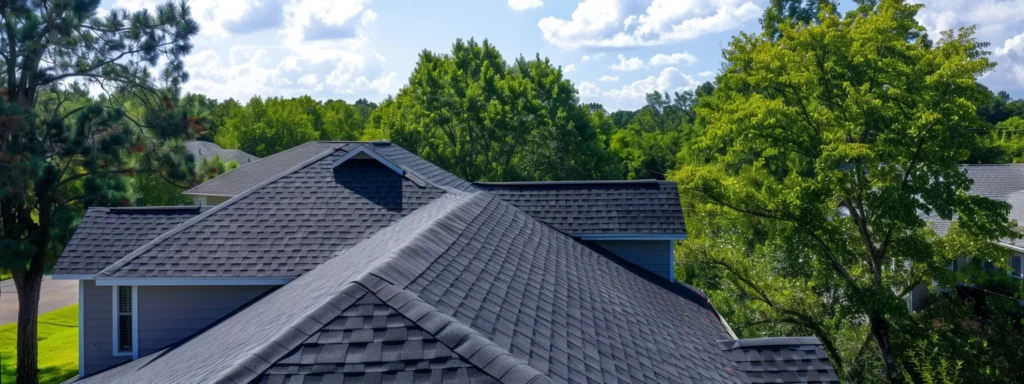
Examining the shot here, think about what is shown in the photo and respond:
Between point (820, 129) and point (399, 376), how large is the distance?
14457 mm

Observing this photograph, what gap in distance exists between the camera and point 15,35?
1830 cm

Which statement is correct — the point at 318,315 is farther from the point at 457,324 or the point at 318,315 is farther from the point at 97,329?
the point at 97,329

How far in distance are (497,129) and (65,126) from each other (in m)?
19.2

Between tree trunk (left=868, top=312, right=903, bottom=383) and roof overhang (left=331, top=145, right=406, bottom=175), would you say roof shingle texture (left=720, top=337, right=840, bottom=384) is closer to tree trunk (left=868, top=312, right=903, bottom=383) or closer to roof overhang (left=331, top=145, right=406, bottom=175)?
roof overhang (left=331, top=145, right=406, bottom=175)

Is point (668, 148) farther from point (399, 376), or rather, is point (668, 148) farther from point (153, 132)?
point (399, 376)

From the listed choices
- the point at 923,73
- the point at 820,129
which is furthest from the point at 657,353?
the point at 923,73

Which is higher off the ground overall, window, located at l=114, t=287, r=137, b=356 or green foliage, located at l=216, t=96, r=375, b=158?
green foliage, located at l=216, t=96, r=375, b=158

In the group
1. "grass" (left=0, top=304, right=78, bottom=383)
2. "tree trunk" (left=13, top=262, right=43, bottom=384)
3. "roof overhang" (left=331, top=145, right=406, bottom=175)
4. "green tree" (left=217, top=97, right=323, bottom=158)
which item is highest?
"green tree" (left=217, top=97, right=323, bottom=158)

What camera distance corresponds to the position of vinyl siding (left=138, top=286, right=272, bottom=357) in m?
10.8

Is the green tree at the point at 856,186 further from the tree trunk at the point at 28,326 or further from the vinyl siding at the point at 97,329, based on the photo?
the tree trunk at the point at 28,326

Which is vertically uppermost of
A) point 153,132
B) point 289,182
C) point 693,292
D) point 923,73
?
point 923,73

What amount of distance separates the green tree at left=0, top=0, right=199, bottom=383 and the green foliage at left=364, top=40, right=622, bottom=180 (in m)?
15.1

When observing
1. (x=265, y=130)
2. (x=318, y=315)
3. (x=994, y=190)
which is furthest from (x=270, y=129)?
(x=318, y=315)

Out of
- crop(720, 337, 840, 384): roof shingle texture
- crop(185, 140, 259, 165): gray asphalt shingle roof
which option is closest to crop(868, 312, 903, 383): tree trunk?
crop(720, 337, 840, 384): roof shingle texture
